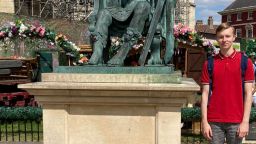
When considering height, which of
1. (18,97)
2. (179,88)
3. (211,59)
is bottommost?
(18,97)

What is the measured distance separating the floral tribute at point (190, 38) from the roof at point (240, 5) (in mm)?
69277

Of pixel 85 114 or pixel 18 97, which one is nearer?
pixel 85 114

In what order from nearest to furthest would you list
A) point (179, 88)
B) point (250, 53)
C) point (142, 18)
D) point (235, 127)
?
point (235, 127) → point (179, 88) → point (142, 18) → point (250, 53)

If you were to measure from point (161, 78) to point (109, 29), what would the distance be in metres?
0.90

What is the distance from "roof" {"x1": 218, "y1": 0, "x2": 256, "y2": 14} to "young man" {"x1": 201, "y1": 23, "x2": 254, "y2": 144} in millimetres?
78631

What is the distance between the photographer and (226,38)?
12.9 feet

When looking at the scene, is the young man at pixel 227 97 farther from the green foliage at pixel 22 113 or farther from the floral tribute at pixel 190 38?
the floral tribute at pixel 190 38

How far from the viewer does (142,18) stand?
485 cm

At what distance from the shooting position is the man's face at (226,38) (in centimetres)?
393

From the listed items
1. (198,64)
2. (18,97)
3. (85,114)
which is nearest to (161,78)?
(85,114)

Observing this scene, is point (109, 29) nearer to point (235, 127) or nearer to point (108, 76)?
point (108, 76)

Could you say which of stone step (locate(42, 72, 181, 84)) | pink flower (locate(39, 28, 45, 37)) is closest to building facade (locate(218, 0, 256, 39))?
pink flower (locate(39, 28, 45, 37))

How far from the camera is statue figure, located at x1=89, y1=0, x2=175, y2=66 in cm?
483

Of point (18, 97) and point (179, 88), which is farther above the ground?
point (179, 88)
